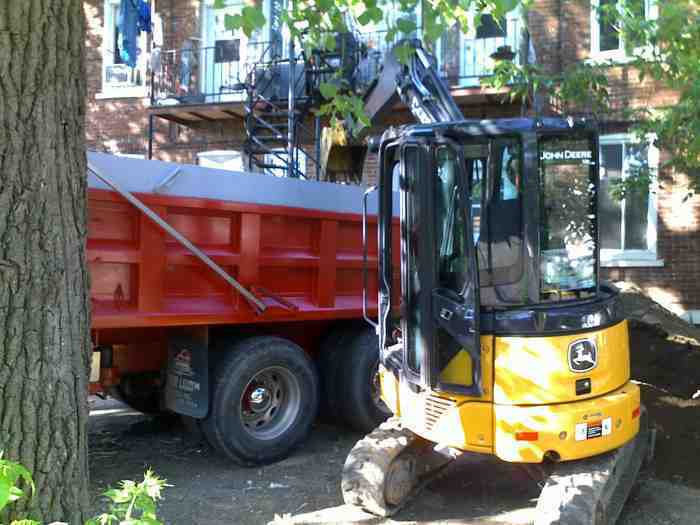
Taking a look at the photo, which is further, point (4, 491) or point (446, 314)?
point (446, 314)

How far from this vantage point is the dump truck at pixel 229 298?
548 centimetres

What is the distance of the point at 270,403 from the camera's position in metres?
6.46

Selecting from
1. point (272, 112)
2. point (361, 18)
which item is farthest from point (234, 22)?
point (272, 112)

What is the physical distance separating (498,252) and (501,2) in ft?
4.68

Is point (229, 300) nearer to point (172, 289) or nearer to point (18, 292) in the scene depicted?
point (172, 289)

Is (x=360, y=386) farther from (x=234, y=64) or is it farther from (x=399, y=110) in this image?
(x=234, y=64)

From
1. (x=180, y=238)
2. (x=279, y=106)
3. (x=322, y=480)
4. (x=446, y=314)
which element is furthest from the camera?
(x=279, y=106)

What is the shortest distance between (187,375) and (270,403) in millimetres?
752

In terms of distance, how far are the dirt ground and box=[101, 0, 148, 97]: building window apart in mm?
9071

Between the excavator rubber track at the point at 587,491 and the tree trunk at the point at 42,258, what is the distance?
2.58 m

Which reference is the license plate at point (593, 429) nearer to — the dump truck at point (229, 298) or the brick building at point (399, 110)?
the dump truck at point (229, 298)

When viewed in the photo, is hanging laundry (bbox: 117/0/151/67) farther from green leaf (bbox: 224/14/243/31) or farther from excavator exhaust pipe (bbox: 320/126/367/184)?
green leaf (bbox: 224/14/243/31)

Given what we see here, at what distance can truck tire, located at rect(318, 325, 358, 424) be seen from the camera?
7090 millimetres

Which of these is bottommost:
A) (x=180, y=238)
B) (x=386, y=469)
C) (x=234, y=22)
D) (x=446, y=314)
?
(x=386, y=469)
